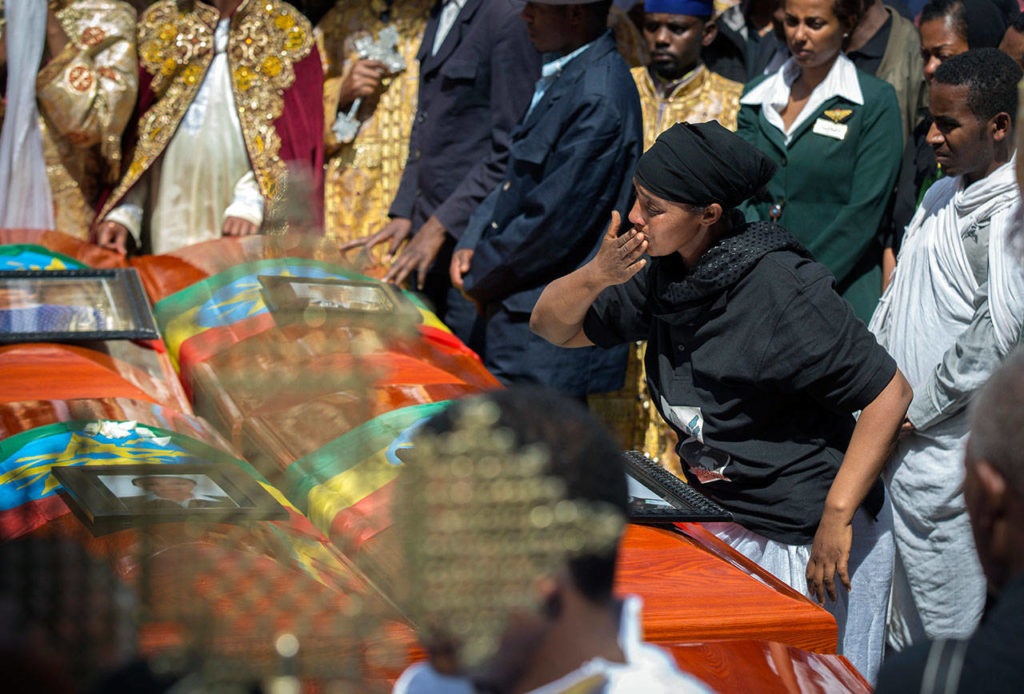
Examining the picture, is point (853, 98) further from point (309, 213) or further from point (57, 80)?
point (57, 80)

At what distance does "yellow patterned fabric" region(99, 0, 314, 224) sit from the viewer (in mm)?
3912

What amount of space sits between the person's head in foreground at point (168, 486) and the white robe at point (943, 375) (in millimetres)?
1551

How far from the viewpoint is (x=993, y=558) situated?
1.02 meters

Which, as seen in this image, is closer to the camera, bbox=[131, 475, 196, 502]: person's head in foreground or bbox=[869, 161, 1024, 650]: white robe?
bbox=[131, 475, 196, 502]: person's head in foreground

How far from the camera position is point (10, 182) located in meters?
3.84

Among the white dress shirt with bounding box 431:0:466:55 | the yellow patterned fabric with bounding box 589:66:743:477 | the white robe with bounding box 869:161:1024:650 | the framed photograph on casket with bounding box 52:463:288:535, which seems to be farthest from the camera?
the white dress shirt with bounding box 431:0:466:55

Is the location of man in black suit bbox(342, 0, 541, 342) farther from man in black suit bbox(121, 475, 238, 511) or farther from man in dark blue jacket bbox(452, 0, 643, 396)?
man in black suit bbox(121, 475, 238, 511)

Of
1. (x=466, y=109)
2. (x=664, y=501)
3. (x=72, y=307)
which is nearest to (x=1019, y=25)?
(x=466, y=109)

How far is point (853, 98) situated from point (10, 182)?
8.65ft

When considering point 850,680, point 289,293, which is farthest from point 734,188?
point 289,293

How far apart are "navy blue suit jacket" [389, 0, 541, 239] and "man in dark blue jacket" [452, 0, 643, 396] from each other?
0.30 meters

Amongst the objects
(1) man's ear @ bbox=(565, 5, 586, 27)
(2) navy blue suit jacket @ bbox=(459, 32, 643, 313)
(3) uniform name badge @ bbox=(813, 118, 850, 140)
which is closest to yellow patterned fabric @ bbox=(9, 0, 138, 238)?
(2) navy blue suit jacket @ bbox=(459, 32, 643, 313)

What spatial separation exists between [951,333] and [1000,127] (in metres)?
0.46

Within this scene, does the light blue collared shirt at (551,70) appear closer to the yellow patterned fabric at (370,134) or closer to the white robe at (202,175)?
the yellow patterned fabric at (370,134)
